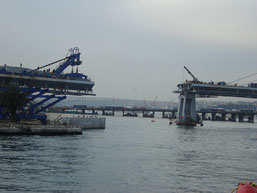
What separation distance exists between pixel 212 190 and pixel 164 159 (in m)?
16.0

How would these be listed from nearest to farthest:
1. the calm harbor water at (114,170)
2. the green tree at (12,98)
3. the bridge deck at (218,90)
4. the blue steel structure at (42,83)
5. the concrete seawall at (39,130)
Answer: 1. the calm harbor water at (114,170)
2. the concrete seawall at (39,130)
3. the green tree at (12,98)
4. the blue steel structure at (42,83)
5. the bridge deck at (218,90)

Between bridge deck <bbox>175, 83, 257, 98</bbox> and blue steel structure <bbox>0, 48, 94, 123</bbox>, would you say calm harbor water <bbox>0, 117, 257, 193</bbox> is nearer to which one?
blue steel structure <bbox>0, 48, 94, 123</bbox>

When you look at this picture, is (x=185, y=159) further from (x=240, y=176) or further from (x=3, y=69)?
(x=3, y=69)

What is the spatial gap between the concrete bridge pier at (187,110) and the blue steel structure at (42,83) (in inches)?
2405

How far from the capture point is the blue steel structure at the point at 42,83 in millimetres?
84500

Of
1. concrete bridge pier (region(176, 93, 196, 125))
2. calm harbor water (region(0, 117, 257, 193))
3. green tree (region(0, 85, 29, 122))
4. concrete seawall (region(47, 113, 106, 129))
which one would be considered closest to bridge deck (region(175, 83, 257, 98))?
concrete bridge pier (region(176, 93, 196, 125))

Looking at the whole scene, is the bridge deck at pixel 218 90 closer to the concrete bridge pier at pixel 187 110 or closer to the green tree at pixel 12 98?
the concrete bridge pier at pixel 187 110

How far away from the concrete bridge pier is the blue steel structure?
200ft

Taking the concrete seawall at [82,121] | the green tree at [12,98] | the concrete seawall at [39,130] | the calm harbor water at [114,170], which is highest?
the green tree at [12,98]

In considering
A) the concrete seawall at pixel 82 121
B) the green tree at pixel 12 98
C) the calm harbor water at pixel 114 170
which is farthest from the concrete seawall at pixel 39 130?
the calm harbor water at pixel 114 170

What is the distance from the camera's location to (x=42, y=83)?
93625mm

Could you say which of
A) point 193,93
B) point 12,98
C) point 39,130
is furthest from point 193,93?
point 39,130

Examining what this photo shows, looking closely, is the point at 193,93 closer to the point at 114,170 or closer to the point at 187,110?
the point at 187,110

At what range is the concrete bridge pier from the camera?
504ft
